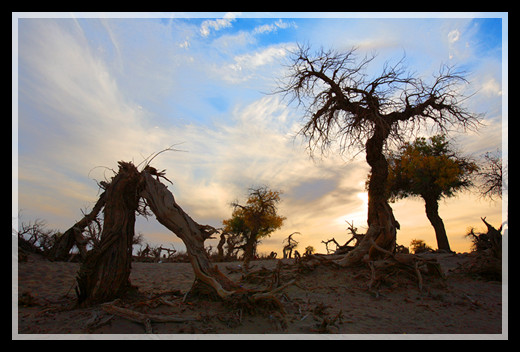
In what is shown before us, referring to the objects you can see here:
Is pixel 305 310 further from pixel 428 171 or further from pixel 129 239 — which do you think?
pixel 428 171

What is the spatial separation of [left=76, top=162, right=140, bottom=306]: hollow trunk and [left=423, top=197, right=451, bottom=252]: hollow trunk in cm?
2133

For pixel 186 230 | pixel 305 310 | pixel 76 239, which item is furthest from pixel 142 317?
pixel 76 239

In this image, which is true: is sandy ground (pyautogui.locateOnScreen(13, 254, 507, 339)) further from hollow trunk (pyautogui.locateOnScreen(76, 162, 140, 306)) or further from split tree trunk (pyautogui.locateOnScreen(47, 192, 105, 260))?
split tree trunk (pyautogui.locateOnScreen(47, 192, 105, 260))

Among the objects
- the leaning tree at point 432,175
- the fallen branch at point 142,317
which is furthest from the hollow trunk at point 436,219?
the fallen branch at point 142,317

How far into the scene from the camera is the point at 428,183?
2322cm

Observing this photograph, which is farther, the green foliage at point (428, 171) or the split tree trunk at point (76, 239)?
the green foliage at point (428, 171)

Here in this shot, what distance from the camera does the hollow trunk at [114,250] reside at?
276 inches

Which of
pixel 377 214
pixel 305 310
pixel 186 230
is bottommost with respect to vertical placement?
pixel 305 310

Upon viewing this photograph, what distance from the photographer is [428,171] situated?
76.4 ft

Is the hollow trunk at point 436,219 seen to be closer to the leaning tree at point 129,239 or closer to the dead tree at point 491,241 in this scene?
the dead tree at point 491,241

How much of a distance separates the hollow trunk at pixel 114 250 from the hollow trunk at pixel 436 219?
2133 cm

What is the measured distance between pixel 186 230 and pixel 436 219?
21730mm
